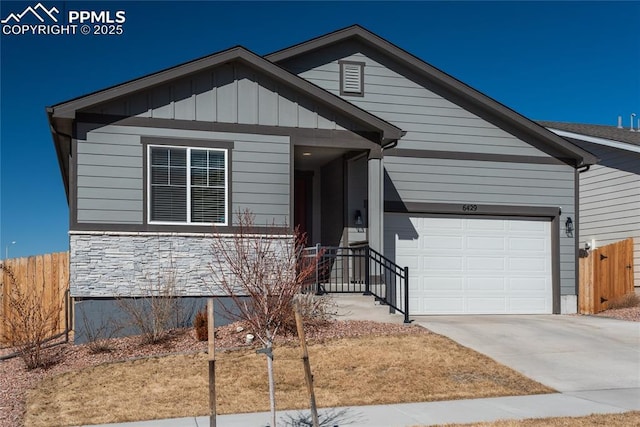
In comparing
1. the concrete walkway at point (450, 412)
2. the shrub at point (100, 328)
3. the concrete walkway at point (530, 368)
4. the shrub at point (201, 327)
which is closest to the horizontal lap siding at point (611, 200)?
the concrete walkway at point (530, 368)

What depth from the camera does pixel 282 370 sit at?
10.7 m

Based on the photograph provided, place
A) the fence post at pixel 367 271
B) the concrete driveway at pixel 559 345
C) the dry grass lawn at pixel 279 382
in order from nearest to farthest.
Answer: the dry grass lawn at pixel 279 382 → the concrete driveway at pixel 559 345 → the fence post at pixel 367 271

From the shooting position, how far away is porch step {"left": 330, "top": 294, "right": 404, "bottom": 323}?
1363 centimetres

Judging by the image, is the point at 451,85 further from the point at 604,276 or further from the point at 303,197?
the point at 604,276

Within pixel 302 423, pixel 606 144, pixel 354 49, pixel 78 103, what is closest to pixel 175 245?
pixel 78 103

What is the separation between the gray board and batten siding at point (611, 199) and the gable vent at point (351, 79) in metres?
8.07

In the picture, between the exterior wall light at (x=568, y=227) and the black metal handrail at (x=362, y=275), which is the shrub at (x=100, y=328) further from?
the exterior wall light at (x=568, y=227)

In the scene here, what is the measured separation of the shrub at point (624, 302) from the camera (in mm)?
18000

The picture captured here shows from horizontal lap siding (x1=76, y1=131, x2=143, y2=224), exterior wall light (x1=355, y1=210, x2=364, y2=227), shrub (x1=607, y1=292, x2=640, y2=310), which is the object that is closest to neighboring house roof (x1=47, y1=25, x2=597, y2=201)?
horizontal lap siding (x1=76, y1=131, x2=143, y2=224)

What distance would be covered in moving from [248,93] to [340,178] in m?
3.49

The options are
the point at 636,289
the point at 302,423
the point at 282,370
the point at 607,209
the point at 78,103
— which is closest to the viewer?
the point at 302,423

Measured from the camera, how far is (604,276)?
18.0m

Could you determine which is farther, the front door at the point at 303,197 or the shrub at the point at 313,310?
the front door at the point at 303,197

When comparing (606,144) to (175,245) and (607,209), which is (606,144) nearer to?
(607,209)
